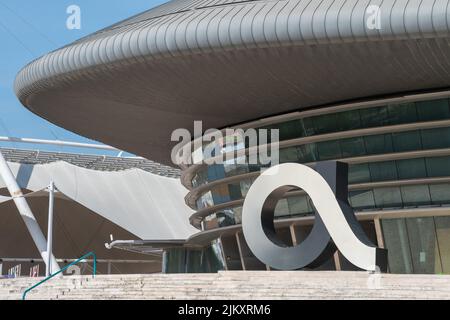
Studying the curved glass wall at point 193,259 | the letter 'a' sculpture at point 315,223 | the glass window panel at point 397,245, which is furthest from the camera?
the curved glass wall at point 193,259

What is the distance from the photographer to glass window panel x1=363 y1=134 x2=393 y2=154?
103ft

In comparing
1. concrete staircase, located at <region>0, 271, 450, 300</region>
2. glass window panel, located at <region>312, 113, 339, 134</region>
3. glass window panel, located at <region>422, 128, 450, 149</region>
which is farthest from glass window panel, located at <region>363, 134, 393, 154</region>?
concrete staircase, located at <region>0, 271, 450, 300</region>

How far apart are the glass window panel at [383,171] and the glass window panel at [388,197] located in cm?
43

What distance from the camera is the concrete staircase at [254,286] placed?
1992 centimetres

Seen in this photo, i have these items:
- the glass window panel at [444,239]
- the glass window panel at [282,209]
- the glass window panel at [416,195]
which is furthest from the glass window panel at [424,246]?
the glass window panel at [282,209]

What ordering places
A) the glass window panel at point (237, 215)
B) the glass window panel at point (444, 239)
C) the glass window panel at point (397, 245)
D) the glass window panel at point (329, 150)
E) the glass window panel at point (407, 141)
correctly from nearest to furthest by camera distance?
the glass window panel at point (444, 239) < the glass window panel at point (397, 245) < the glass window panel at point (407, 141) < the glass window panel at point (329, 150) < the glass window panel at point (237, 215)

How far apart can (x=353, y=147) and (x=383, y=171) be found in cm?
148

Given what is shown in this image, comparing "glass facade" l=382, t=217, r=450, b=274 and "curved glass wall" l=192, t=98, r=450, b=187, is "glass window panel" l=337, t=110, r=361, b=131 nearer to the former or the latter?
"curved glass wall" l=192, t=98, r=450, b=187

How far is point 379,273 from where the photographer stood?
22.8 m

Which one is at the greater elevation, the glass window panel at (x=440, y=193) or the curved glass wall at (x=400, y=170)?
the curved glass wall at (x=400, y=170)

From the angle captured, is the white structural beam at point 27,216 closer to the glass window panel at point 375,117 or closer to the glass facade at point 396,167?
the glass facade at point 396,167

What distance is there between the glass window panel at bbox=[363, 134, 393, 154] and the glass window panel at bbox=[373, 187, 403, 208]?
1477mm
